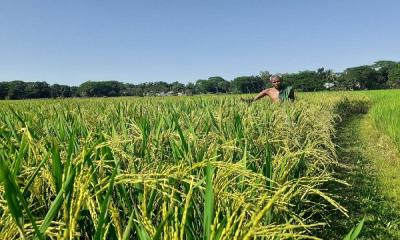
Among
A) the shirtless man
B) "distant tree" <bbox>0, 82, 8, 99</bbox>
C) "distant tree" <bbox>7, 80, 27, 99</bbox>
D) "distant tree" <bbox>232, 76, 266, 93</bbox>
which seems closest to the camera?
the shirtless man

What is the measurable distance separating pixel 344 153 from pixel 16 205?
8.19 metres

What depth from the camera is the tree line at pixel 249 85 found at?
7838 centimetres

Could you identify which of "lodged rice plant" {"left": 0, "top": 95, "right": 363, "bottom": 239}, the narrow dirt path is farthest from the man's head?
"lodged rice plant" {"left": 0, "top": 95, "right": 363, "bottom": 239}

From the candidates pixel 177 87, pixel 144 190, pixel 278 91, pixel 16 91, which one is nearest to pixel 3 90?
pixel 16 91

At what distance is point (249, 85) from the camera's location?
110125 mm

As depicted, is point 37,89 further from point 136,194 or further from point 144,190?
point 144,190

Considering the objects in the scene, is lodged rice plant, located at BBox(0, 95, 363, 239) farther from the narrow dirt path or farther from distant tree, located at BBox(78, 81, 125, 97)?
distant tree, located at BBox(78, 81, 125, 97)

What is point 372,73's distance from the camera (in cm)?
9606

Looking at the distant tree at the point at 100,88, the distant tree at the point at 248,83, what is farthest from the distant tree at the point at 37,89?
the distant tree at the point at 248,83

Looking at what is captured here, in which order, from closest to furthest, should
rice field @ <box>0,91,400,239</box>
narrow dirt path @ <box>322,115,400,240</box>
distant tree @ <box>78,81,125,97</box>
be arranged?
1. rice field @ <box>0,91,400,239</box>
2. narrow dirt path @ <box>322,115,400,240</box>
3. distant tree @ <box>78,81,125,97</box>

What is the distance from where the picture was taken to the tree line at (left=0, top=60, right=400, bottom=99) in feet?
257

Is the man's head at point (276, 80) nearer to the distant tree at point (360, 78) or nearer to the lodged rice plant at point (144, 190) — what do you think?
the lodged rice plant at point (144, 190)

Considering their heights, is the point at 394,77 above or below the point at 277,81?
below

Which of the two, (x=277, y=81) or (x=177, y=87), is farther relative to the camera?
(x=177, y=87)
